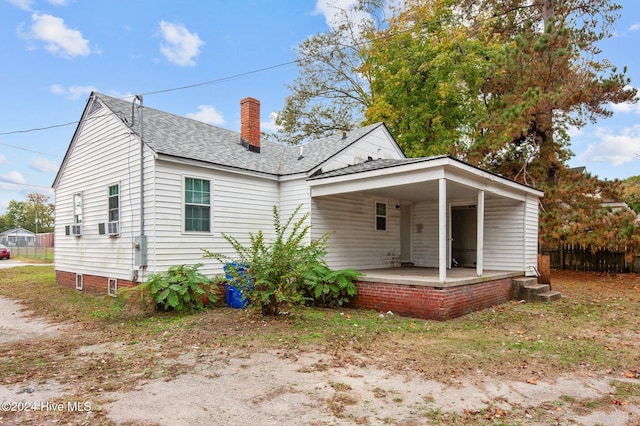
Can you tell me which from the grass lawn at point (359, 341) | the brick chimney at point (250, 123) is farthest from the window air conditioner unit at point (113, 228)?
the brick chimney at point (250, 123)

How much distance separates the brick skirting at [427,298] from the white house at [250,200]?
0.93 feet

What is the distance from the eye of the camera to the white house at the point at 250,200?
865 centimetres

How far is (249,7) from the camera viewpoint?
14.0m

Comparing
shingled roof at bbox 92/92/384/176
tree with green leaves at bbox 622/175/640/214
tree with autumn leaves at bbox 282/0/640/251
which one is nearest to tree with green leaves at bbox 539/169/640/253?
tree with autumn leaves at bbox 282/0/640/251

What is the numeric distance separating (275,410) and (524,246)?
9.44 metres

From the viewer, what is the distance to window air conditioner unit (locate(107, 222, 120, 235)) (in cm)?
941

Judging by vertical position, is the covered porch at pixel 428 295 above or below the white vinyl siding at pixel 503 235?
below

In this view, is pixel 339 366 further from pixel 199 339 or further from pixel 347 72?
pixel 347 72

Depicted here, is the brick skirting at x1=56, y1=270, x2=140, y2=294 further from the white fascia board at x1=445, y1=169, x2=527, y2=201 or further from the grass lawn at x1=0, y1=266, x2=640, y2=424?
the white fascia board at x1=445, y1=169, x2=527, y2=201

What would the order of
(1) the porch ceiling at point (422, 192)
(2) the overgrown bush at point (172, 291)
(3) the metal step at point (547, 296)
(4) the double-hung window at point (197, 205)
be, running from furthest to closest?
(1) the porch ceiling at point (422, 192) → (3) the metal step at point (547, 296) → (4) the double-hung window at point (197, 205) → (2) the overgrown bush at point (172, 291)

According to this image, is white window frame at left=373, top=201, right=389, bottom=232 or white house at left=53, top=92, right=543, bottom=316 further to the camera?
white window frame at left=373, top=201, right=389, bottom=232

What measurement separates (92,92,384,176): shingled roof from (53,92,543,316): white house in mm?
54

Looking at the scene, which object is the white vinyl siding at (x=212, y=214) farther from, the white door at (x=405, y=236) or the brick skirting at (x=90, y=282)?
the white door at (x=405, y=236)

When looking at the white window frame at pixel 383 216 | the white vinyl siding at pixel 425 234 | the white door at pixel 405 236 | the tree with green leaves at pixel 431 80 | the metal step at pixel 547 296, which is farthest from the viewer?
the tree with green leaves at pixel 431 80
